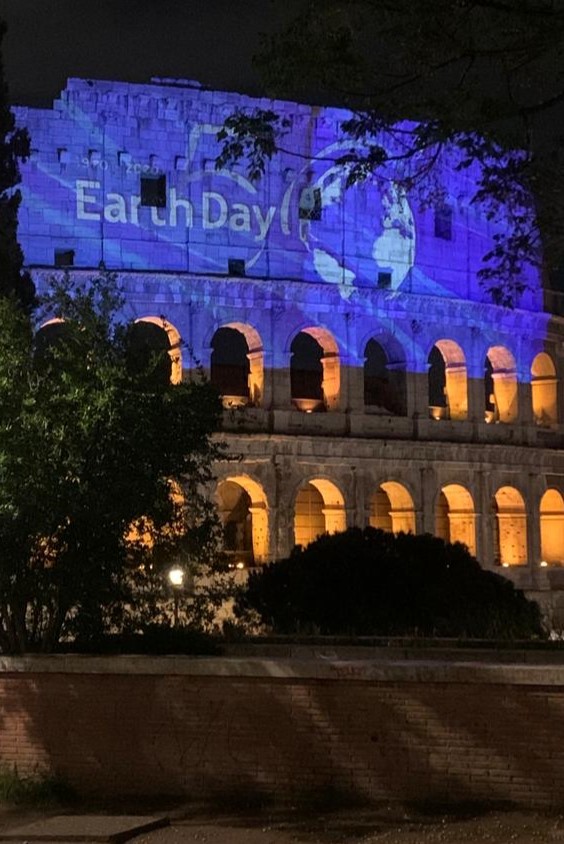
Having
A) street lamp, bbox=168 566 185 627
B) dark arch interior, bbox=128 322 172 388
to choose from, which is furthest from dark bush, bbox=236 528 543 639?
dark arch interior, bbox=128 322 172 388

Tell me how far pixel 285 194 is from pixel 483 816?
28.2 metres

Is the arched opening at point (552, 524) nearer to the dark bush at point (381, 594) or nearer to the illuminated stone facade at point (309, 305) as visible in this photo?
the illuminated stone facade at point (309, 305)

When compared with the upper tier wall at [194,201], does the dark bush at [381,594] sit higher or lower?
lower

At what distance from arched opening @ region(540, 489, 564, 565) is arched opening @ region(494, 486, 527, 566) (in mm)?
1710

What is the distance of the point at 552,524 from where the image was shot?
42.6 meters

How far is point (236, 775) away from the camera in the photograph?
12.3m

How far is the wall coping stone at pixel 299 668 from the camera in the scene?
37.9 ft

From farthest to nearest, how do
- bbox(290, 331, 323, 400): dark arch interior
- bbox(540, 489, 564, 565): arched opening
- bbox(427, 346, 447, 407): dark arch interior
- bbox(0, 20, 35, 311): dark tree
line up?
bbox(427, 346, 447, 407): dark arch interior < bbox(290, 331, 323, 400): dark arch interior < bbox(540, 489, 564, 565): arched opening < bbox(0, 20, 35, 311): dark tree

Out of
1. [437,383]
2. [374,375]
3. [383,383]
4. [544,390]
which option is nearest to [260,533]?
[383,383]

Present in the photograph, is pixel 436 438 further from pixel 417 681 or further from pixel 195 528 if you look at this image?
pixel 417 681

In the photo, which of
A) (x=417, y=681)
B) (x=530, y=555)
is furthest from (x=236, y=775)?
(x=530, y=555)

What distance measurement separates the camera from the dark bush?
21391mm

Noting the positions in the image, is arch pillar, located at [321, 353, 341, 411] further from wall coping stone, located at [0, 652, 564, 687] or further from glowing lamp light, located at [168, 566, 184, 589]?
wall coping stone, located at [0, 652, 564, 687]

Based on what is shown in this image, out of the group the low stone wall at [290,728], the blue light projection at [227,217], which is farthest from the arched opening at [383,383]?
the low stone wall at [290,728]
